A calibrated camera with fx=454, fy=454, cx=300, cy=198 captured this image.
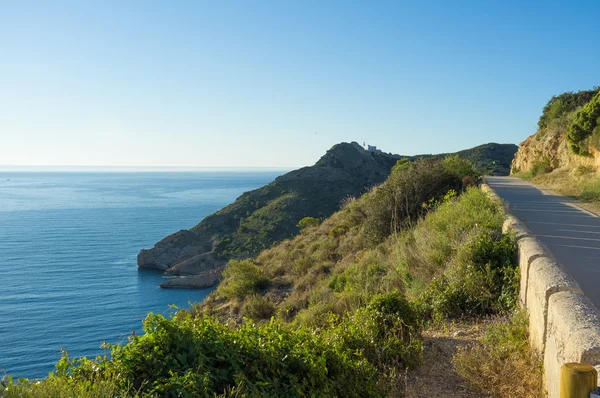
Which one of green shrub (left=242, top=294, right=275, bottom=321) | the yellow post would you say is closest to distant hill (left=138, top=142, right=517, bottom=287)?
green shrub (left=242, top=294, right=275, bottom=321)

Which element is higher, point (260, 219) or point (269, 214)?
point (269, 214)

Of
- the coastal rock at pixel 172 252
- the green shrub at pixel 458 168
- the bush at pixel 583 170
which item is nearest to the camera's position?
the green shrub at pixel 458 168

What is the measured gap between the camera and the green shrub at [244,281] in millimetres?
21312

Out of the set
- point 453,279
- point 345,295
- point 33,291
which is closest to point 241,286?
point 345,295

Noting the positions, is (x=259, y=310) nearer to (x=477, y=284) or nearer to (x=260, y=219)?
(x=477, y=284)

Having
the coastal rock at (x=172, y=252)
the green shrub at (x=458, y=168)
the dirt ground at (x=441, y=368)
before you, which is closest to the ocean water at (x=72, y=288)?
the coastal rock at (x=172, y=252)

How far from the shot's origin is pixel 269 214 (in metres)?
57.8

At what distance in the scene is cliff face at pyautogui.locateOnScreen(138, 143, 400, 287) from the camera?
168 ft

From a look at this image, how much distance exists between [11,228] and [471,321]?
94526mm

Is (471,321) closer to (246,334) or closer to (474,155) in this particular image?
(246,334)

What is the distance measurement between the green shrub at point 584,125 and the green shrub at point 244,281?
1679 cm

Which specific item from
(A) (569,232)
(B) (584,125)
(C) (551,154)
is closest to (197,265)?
(C) (551,154)

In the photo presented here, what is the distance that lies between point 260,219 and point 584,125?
133 feet

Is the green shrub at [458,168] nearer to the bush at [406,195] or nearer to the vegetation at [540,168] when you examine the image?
the bush at [406,195]
